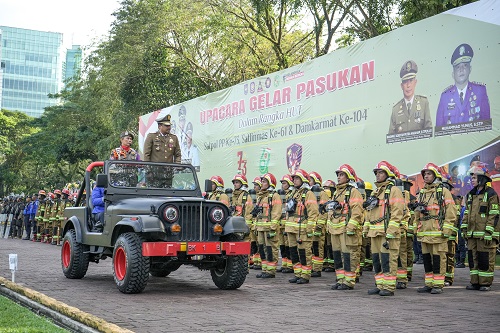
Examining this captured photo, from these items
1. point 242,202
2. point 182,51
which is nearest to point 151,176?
point 242,202

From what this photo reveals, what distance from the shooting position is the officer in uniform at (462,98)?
12727 millimetres

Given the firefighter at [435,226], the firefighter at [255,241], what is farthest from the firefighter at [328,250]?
the firefighter at [435,226]

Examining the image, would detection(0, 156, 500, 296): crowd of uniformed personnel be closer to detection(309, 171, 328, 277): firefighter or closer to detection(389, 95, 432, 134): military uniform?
detection(309, 171, 328, 277): firefighter

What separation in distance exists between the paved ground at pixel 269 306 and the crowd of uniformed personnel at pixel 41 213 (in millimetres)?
13892

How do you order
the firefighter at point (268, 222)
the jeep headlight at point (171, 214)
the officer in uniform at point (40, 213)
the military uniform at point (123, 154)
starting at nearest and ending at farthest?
the jeep headlight at point (171, 214) < the military uniform at point (123, 154) < the firefighter at point (268, 222) < the officer in uniform at point (40, 213)

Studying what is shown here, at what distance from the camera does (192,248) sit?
1052cm

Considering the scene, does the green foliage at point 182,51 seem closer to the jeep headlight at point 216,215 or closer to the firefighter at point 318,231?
the firefighter at point 318,231

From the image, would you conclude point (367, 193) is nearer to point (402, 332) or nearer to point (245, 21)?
point (402, 332)

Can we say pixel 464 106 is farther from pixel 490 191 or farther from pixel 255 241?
pixel 255 241

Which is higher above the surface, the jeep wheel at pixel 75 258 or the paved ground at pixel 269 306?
the jeep wheel at pixel 75 258

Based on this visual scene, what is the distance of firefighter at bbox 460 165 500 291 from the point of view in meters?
11.7

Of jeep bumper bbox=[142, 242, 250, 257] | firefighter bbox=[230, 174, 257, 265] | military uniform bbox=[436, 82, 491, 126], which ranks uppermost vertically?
military uniform bbox=[436, 82, 491, 126]

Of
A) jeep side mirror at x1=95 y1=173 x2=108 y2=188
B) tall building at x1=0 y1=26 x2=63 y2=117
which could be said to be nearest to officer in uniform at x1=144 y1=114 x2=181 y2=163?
jeep side mirror at x1=95 y1=173 x2=108 y2=188

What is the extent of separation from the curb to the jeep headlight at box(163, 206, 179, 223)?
2136mm
